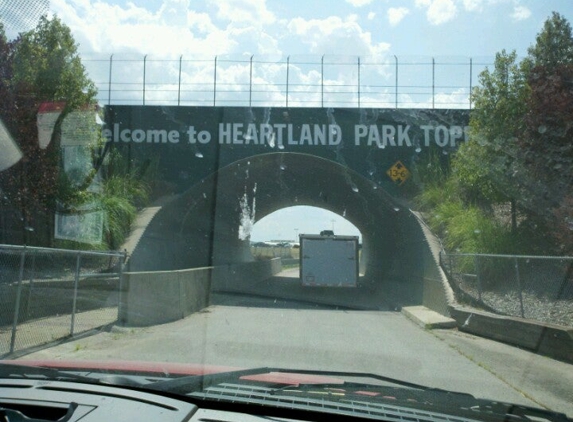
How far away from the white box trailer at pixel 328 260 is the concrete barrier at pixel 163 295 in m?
7.86

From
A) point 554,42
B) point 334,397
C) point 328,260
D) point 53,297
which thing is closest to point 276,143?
point 328,260

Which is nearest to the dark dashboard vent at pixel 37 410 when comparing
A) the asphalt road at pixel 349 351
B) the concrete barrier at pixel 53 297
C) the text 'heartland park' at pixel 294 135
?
the asphalt road at pixel 349 351

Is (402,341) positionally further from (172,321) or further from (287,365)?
(172,321)

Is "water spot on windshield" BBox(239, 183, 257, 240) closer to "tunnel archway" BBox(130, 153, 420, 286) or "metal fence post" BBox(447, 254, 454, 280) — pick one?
"tunnel archway" BBox(130, 153, 420, 286)

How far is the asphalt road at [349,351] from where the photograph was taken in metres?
9.28

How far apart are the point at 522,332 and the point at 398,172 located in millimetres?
17850

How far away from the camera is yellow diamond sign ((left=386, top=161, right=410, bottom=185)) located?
30.5 m

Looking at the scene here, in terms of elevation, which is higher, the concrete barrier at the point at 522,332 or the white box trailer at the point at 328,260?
the white box trailer at the point at 328,260

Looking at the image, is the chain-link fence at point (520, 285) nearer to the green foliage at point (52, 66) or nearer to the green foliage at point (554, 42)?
the green foliage at point (554, 42)

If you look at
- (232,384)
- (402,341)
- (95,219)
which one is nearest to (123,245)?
(95,219)

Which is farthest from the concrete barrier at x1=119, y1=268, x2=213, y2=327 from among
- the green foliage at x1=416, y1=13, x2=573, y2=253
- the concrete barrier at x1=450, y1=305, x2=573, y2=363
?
the green foliage at x1=416, y1=13, x2=573, y2=253

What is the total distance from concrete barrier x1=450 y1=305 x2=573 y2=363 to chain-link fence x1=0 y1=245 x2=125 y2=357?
8.20 metres

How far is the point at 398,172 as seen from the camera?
30.5 m

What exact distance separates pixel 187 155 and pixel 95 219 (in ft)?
28.4
